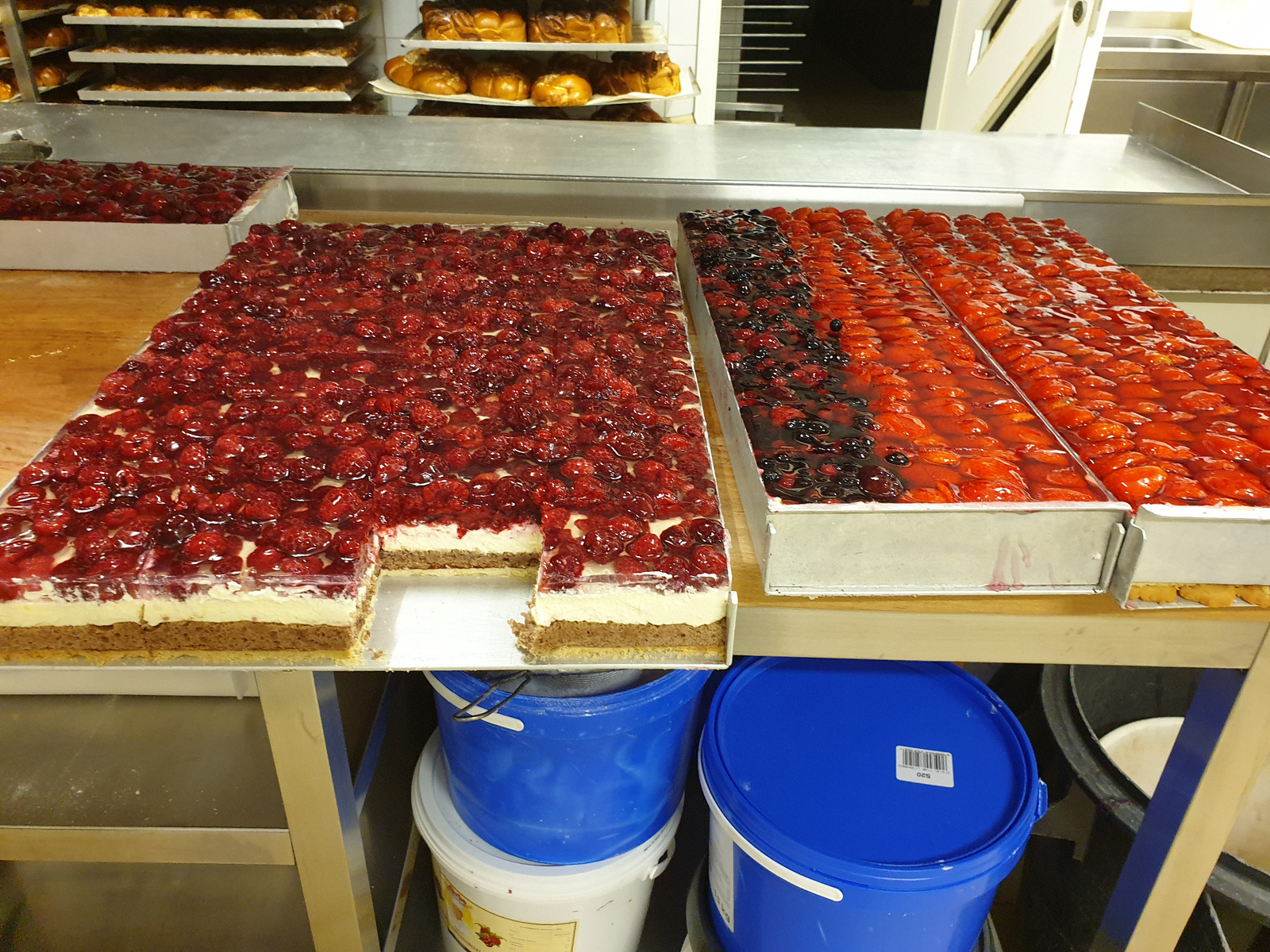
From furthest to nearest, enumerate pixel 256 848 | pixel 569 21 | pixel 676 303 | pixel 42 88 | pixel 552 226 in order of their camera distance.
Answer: pixel 42 88 < pixel 569 21 < pixel 552 226 < pixel 676 303 < pixel 256 848

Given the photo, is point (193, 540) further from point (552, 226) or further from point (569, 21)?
point (569, 21)

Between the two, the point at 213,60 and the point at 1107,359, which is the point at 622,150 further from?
the point at 213,60

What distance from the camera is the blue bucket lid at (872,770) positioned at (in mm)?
1280

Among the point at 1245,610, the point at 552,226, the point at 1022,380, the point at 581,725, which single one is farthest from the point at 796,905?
the point at 552,226

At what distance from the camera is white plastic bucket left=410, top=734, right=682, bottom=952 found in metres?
1.45

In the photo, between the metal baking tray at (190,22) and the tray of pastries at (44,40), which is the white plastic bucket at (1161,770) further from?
the tray of pastries at (44,40)

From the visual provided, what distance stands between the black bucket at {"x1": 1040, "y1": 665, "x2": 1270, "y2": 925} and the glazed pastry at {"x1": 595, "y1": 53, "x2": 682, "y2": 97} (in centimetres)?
288

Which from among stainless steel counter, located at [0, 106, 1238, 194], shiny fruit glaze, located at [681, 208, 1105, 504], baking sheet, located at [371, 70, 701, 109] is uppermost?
stainless steel counter, located at [0, 106, 1238, 194]

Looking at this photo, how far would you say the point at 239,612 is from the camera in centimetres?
101

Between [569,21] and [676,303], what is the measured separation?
8.58 ft

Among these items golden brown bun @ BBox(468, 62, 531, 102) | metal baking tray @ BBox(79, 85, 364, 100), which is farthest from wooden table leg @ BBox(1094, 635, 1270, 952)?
metal baking tray @ BBox(79, 85, 364, 100)

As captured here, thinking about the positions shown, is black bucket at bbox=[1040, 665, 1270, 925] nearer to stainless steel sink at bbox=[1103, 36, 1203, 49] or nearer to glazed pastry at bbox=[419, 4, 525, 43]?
glazed pastry at bbox=[419, 4, 525, 43]

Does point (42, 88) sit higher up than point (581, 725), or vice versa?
point (42, 88)

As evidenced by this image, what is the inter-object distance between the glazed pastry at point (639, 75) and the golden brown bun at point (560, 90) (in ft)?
0.63
